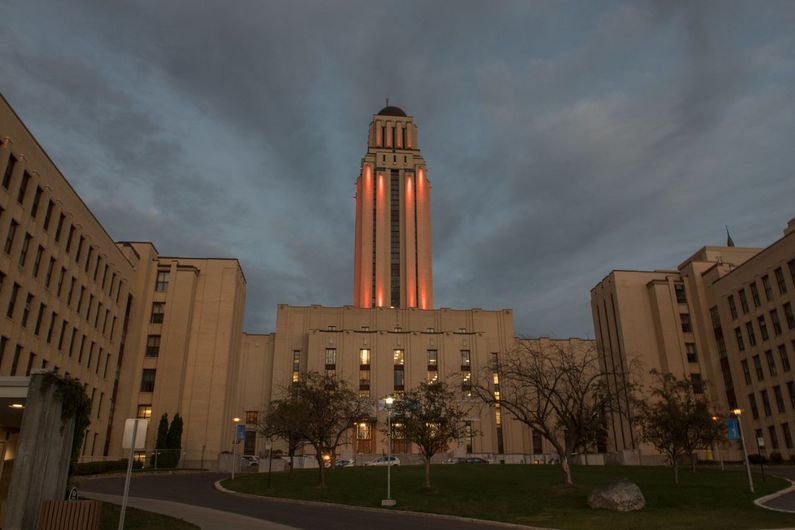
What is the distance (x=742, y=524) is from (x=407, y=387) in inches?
2785

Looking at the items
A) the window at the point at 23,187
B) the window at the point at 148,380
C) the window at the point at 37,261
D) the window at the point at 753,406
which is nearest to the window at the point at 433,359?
the window at the point at 148,380

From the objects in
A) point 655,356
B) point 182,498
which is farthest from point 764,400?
point 182,498

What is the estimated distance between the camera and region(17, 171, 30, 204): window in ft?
135

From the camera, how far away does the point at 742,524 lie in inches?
791

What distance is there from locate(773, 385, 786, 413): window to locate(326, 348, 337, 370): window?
57463 millimetres

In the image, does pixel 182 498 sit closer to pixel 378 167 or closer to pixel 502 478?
pixel 502 478

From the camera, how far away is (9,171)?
39.4 meters

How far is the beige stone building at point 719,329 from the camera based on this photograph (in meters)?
62.4

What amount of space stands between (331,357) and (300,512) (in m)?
65.9

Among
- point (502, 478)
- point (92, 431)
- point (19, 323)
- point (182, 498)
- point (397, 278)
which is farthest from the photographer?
point (397, 278)

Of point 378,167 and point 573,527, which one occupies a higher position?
point 378,167

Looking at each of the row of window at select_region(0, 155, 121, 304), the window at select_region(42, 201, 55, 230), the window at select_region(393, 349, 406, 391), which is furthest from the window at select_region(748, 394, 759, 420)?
the window at select_region(42, 201, 55, 230)

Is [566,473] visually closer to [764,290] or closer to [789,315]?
[789,315]

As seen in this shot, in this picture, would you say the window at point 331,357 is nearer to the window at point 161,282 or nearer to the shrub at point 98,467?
the window at point 161,282
